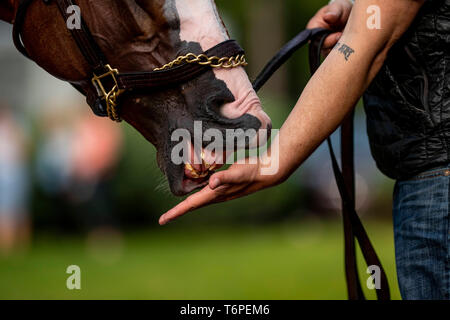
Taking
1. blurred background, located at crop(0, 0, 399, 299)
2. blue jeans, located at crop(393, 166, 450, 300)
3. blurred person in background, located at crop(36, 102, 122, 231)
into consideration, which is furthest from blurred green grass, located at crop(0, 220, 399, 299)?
blue jeans, located at crop(393, 166, 450, 300)

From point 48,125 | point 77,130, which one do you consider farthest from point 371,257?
point 48,125

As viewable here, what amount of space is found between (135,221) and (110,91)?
9.99 metres

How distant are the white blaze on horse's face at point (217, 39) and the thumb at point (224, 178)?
0.83 ft

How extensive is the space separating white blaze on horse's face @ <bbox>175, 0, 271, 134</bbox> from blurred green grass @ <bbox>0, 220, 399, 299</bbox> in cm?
429

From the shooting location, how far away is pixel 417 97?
2.20 metres

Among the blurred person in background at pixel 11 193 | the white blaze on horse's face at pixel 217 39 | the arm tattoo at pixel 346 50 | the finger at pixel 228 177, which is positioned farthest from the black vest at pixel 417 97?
the blurred person in background at pixel 11 193

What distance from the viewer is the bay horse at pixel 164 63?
A: 2219mm

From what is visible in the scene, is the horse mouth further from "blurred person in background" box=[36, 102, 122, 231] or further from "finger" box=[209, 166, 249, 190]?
"blurred person in background" box=[36, 102, 122, 231]

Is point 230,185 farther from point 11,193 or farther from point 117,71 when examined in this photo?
point 11,193

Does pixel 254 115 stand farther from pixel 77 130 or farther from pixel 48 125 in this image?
pixel 48 125

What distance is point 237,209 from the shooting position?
12062mm

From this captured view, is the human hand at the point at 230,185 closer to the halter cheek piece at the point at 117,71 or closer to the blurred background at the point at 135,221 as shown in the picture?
the halter cheek piece at the point at 117,71

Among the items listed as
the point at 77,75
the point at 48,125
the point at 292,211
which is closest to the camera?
the point at 77,75

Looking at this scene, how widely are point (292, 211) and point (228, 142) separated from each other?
34.4ft
